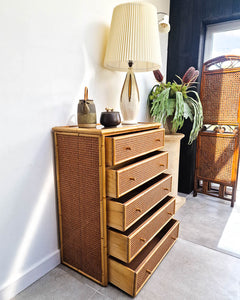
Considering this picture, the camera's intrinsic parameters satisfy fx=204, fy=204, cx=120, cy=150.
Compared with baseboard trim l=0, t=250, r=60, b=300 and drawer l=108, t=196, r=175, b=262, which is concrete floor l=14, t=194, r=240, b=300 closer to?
baseboard trim l=0, t=250, r=60, b=300

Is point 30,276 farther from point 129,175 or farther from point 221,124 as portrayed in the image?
point 221,124

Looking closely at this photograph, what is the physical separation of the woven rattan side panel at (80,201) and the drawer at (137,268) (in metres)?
0.09

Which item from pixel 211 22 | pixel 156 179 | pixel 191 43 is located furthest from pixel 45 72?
pixel 211 22

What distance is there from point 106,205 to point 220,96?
5.75 feet

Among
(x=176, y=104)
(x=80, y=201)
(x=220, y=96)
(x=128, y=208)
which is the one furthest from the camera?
(x=220, y=96)

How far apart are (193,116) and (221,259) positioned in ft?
4.26

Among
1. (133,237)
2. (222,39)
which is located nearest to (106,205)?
(133,237)

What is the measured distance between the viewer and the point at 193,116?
6.87ft

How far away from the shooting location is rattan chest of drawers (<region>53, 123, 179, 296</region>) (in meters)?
1.02

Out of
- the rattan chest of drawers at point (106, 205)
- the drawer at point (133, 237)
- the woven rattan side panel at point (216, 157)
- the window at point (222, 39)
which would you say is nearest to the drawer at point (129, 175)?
the rattan chest of drawers at point (106, 205)

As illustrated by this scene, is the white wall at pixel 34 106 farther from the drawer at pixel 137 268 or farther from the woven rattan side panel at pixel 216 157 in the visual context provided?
the woven rattan side panel at pixel 216 157

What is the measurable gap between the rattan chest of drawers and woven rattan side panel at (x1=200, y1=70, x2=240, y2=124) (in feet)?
3.97

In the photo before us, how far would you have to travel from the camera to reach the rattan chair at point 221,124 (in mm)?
2057

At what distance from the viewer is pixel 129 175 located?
1.07 metres
